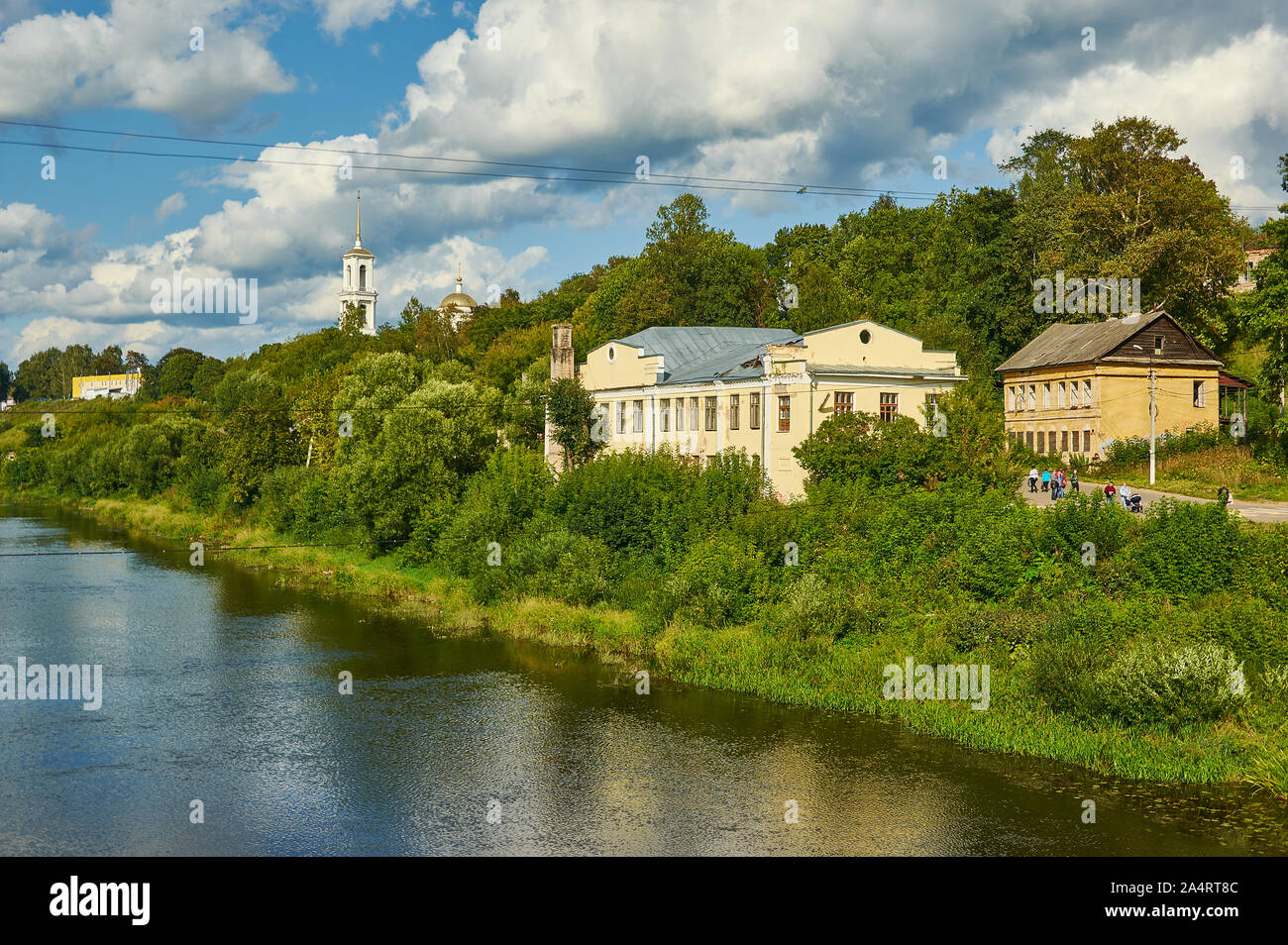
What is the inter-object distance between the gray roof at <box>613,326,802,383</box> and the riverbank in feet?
50.9

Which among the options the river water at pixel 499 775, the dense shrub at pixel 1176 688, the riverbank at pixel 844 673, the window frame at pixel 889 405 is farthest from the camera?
the window frame at pixel 889 405

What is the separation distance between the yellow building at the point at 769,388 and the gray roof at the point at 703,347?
0.12 meters

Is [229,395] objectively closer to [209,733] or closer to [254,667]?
[254,667]

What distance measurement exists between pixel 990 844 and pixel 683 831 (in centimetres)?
615

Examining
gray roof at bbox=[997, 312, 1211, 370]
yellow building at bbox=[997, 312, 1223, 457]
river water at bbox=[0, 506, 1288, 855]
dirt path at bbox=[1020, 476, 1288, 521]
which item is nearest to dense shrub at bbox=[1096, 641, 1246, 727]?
river water at bbox=[0, 506, 1288, 855]

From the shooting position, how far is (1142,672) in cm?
2636

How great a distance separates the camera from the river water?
2159 centimetres

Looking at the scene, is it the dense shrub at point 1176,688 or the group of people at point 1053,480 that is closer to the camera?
the dense shrub at point 1176,688

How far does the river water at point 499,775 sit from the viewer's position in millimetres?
21594

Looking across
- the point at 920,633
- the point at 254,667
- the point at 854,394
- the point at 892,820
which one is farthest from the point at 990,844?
the point at 854,394

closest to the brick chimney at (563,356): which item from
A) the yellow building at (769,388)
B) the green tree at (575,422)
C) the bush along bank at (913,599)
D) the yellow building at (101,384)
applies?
the green tree at (575,422)

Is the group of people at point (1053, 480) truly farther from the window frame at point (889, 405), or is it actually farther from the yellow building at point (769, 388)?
the window frame at point (889, 405)

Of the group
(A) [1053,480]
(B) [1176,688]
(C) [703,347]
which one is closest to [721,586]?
(B) [1176,688]

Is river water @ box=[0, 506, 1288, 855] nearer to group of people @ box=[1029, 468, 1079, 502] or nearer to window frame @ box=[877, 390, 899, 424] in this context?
window frame @ box=[877, 390, 899, 424]
